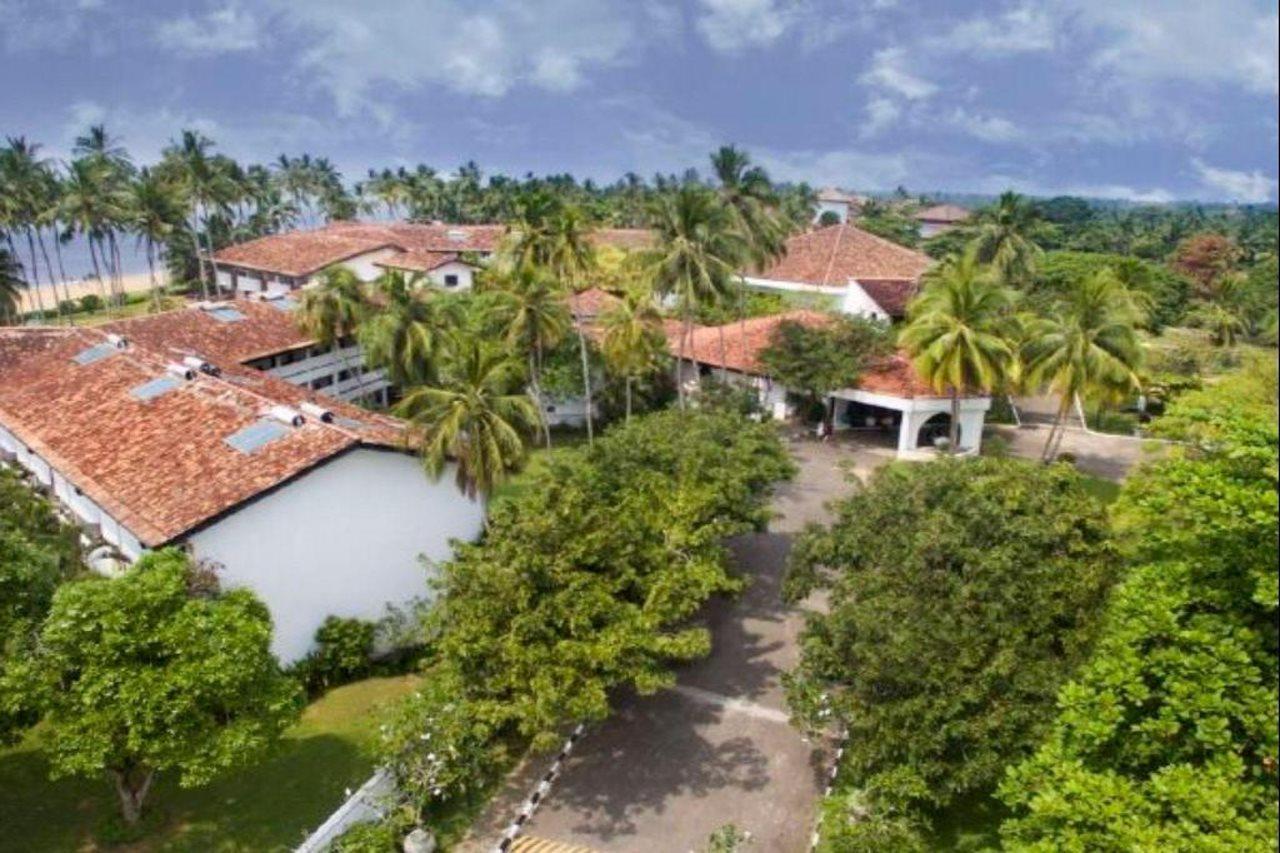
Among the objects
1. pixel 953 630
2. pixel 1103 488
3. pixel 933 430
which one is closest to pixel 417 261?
pixel 933 430

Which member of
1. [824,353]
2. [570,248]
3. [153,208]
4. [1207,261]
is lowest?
[824,353]

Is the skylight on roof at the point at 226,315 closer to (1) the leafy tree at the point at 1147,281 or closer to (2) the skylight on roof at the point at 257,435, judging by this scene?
(2) the skylight on roof at the point at 257,435

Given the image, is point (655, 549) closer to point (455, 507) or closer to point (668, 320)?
point (455, 507)

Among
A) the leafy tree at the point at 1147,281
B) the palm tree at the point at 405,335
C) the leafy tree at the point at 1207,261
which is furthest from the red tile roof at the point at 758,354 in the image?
the leafy tree at the point at 1207,261

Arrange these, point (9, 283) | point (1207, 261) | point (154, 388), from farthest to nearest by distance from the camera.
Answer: point (1207, 261), point (9, 283), point (154, 388)

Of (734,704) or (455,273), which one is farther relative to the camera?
(455,273)

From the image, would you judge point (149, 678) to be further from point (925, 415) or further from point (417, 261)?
point (417, 261)

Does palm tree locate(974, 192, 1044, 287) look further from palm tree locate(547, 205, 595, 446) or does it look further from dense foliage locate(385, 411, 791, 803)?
dense foliage locate(385, 411, 791, 803)
